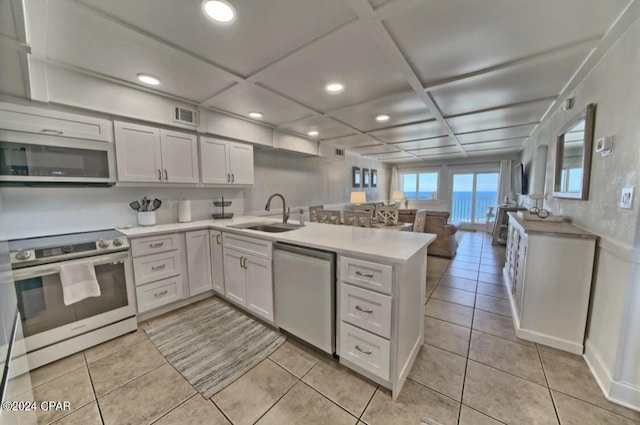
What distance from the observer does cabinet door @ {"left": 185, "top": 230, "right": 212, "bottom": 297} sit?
272 centimetres

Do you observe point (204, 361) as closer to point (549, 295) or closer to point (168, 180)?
point (168, 180)

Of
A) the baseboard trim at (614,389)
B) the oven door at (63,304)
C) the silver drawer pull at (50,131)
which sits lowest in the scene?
the baseboard trim at (614,389)

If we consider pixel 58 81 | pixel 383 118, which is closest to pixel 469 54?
pixel 383 118

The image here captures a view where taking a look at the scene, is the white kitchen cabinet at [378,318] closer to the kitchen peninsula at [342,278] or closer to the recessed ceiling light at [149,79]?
the kitchen peninsula at [342,278]

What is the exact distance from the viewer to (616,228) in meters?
1.57

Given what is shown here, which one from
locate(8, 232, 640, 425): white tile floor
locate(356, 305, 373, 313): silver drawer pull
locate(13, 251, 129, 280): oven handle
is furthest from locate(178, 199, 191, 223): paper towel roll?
locate(356, 305, 373, 313): silver drawer pull

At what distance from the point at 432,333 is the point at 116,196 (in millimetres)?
3634

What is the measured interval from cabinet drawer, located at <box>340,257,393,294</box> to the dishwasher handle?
4.5 inches

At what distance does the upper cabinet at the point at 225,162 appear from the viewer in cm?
311

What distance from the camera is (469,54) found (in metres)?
1.84

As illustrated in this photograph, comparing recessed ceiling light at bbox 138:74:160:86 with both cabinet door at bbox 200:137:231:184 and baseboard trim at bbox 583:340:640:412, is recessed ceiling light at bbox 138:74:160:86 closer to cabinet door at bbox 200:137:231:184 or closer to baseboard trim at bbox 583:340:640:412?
cabinet door at bbox 200:137:231:184

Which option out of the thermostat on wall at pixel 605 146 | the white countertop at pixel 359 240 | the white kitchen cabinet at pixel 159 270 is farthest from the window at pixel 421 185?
the white kitchen cabinet at pixel 159 270

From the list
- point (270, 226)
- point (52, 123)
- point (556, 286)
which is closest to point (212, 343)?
point (270, 226)

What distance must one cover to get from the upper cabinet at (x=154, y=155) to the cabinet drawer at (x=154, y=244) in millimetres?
666
